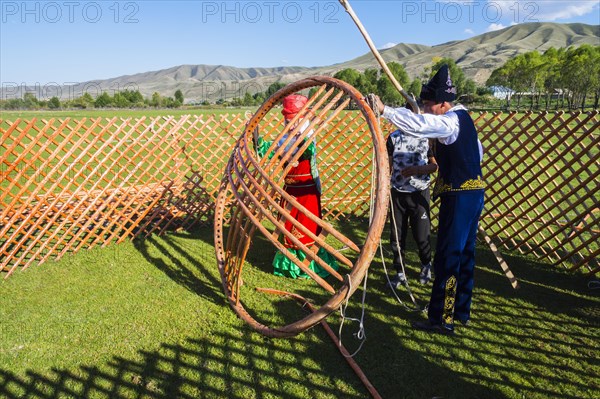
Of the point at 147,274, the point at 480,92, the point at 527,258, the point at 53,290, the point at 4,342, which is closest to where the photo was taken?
the point at 4,342

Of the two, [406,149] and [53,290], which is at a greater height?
[406,149]

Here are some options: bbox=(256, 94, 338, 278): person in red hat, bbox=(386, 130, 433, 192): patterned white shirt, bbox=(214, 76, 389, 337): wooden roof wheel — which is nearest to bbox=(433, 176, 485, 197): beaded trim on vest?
bbox=(214, 76, 389, 337): wooden roof wheel

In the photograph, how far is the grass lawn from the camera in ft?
7.50

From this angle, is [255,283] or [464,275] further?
[255,283]

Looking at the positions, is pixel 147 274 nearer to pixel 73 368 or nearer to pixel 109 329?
pixel 109 329

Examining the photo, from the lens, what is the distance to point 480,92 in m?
66.8

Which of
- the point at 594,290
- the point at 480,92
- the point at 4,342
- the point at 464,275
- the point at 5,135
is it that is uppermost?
the point at 480,92

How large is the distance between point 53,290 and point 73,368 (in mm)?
1292

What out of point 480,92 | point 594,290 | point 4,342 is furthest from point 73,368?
point 480,92

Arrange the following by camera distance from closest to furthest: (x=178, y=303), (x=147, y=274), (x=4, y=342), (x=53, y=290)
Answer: (x=4, y=342) < (x=178, y=303) < (x=53, y=290) < (x=147, y=274)

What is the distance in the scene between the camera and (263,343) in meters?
2.69

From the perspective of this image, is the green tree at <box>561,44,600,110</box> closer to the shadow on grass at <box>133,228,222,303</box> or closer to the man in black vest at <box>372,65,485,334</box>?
the man in black vest at <box>372,65,485,334</box>

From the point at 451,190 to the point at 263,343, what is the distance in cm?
168

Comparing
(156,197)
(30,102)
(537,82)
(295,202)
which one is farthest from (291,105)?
(30,102)
